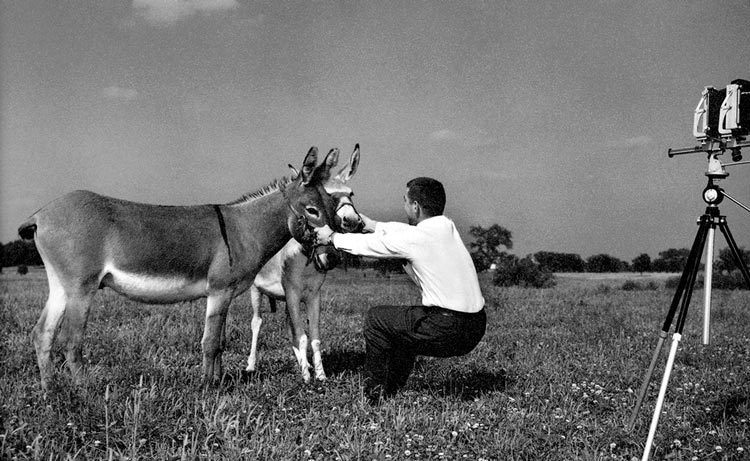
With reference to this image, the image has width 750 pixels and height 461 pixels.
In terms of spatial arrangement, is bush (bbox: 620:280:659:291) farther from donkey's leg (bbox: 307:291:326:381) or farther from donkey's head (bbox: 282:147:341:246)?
donkey's head (bbox: 282:147:341:246)

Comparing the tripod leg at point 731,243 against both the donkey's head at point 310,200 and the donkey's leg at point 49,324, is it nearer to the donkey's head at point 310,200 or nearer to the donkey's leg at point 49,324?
the donkey's head at point 310,200

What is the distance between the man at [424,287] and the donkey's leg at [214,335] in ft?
4.31

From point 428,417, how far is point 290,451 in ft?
4.37

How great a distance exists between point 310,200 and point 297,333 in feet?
5.80

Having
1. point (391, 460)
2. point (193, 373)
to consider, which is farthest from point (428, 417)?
point (193, 373)

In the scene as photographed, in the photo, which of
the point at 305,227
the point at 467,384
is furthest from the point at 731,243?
the point at 305,227

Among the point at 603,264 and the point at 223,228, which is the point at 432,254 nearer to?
the point at 223,228

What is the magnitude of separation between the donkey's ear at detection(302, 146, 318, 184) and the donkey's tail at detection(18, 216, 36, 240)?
2.55m

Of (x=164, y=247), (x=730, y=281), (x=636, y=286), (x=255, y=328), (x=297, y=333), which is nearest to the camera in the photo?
(x=164, y=247)

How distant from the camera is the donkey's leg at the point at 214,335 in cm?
571

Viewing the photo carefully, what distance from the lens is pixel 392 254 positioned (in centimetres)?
504

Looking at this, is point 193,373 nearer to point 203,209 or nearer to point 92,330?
point 203,209

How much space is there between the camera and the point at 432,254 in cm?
501

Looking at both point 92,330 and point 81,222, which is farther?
point 92,330
